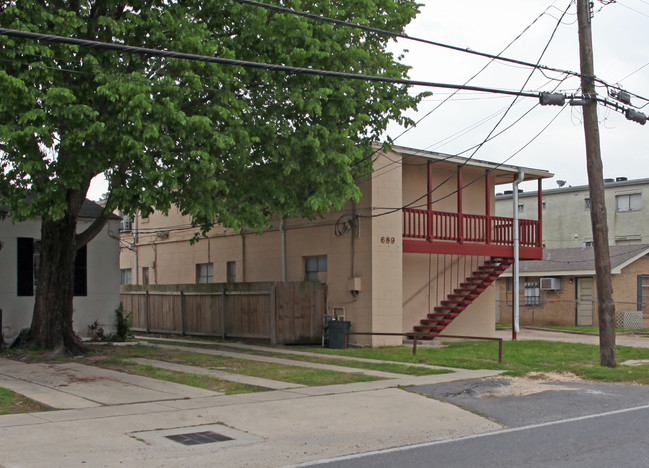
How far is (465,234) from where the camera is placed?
2352 centimetres

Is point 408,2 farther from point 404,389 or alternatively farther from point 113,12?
point 404,389

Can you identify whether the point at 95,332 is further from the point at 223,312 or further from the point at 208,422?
the point at 208,422

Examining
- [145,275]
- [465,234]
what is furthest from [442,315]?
[145,275]

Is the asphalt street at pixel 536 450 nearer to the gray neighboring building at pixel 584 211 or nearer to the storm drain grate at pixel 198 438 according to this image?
the storm drain grate at pixel 198 438

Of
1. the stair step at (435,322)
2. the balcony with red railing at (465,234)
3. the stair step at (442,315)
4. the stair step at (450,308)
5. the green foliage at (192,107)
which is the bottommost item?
the stair step at (435,322)

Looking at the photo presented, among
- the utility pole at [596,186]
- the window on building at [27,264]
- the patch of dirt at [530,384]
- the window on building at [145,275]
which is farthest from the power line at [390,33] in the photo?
the window on building at [145,275]

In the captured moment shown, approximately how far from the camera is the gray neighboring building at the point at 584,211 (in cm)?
4262

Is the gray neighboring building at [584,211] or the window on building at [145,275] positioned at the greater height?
the gray neighboring building at [584,211]

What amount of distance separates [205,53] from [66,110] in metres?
2.59

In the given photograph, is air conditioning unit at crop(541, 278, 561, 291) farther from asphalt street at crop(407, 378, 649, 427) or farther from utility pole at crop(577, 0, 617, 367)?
asphalt street at crop(407, 378, 649, 427)

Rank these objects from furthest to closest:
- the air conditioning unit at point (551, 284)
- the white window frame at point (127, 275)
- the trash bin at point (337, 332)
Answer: the air conditioning unit at point (551, 284) → the white window frame at point (127, 275) → the trash bin at point (337, 332)

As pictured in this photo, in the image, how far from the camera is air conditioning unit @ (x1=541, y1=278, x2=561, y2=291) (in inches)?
1381

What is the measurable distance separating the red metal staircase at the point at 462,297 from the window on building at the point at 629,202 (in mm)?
22121

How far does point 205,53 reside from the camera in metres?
12.8
